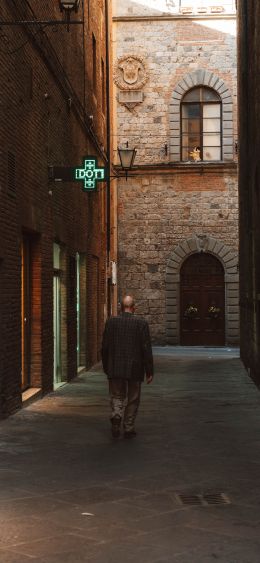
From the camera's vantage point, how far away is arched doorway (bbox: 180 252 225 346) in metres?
29.3

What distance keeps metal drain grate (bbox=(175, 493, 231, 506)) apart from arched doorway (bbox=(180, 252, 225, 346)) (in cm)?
2224

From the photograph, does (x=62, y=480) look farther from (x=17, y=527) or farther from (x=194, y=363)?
(x=194, y=363)

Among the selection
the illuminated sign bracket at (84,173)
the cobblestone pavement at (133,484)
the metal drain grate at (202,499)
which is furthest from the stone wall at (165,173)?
the metal drain grate at (202,499)

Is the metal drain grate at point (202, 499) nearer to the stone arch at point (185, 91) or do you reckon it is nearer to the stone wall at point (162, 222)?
the stone wall at point (162, 222)

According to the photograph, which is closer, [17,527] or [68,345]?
[17,527]

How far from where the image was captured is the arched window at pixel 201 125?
1158 inches

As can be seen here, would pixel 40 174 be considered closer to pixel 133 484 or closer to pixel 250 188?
pixel 250 188

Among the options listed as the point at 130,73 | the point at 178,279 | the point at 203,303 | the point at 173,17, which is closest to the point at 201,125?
the point at 130,73

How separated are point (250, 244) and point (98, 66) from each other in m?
7.74

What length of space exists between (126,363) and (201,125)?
2042cm

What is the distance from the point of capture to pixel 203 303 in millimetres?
29391

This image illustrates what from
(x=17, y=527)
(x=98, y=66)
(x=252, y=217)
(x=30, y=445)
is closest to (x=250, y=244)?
(x=252, y=217)

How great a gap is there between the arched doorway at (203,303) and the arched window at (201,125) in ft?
10.6

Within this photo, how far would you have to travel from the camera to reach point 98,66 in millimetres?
23828
